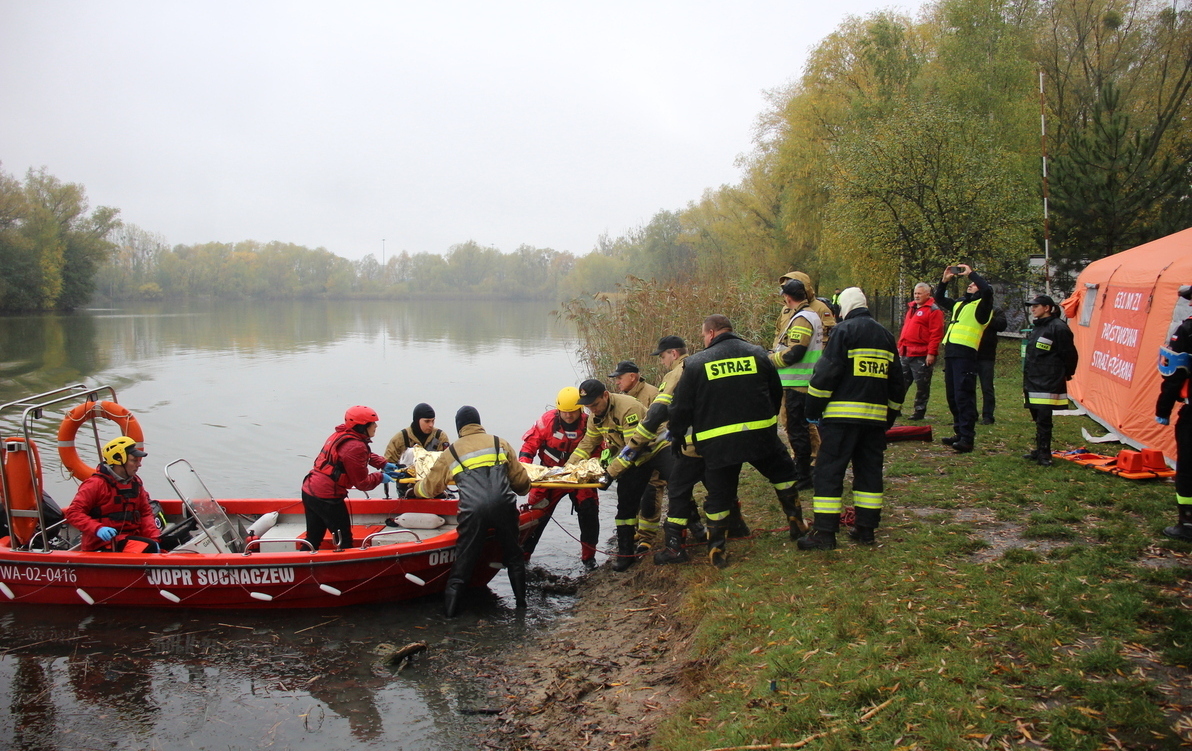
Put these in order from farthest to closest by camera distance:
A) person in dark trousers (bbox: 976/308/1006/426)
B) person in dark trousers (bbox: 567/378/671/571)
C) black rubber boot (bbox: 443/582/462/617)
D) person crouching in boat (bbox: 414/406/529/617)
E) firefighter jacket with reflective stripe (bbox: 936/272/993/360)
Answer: person in dark trousers (bbox: 976/308/1006/426) → firefighter jacket with reflective stripe (bbox: 936/272/993/360) → person in dark trousers (bbox: 567/378/671/571) → black rubber boot (bbox: 443/582/462/617) → person crouching in boat (bbox: 414/406/529/617)

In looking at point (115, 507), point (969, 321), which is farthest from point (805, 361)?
point (115, 507)

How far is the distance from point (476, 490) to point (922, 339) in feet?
24.3

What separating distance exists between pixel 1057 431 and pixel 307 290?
11045 centimetres

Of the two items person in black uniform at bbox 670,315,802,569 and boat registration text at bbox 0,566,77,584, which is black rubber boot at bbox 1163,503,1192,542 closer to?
person in black uniform at bbox 670,315,802,569

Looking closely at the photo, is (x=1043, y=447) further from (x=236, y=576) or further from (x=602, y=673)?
(x=236, y=576)

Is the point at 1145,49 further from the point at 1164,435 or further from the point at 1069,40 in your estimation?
the point at 1164,435

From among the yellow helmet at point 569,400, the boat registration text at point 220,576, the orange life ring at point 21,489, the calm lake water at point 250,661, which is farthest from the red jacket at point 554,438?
the orange life ring at point 21,489

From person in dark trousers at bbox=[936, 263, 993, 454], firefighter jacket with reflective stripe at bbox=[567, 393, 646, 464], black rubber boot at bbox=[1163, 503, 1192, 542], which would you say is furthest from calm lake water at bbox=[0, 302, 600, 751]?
black rubber boot at bbox=[1163, 503, 1192, 542]

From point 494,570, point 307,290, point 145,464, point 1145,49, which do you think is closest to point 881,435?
point 494,570

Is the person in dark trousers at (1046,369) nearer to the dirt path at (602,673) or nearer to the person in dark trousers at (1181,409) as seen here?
the person in dark trousers at (1181,409)

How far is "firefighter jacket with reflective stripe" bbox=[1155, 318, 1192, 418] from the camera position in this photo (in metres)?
5.65

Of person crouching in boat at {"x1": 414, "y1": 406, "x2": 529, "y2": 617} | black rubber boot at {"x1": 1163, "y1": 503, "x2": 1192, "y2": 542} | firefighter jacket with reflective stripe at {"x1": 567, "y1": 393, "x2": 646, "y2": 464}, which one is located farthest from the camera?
firefighter jacket with reflective stripe at {"x1": 567, "y1": 393, "x2": 646, "y2": 464}

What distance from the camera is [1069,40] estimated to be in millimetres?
30766

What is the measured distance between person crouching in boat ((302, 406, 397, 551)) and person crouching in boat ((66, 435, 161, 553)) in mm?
1548
